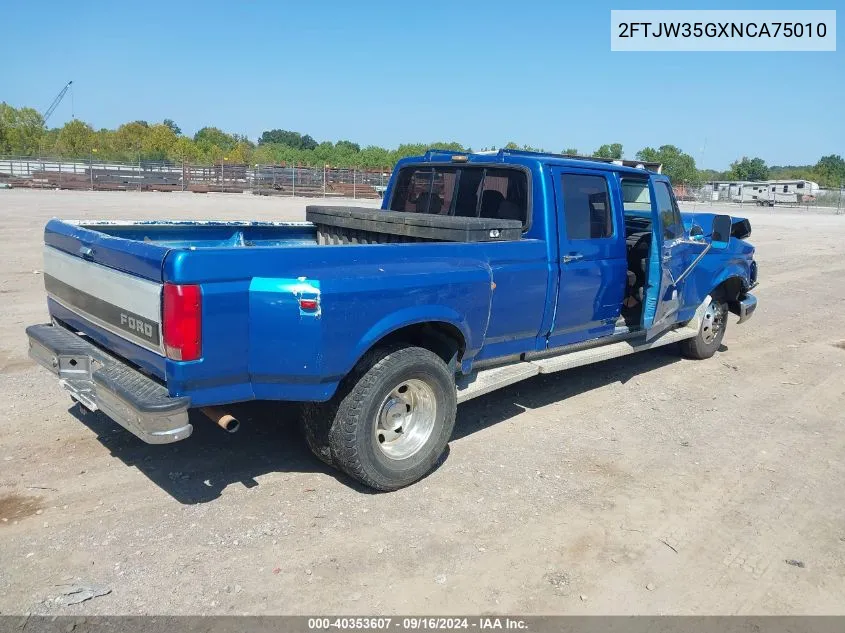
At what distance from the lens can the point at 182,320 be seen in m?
3.32

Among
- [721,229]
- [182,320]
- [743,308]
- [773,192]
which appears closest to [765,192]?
[773,192]

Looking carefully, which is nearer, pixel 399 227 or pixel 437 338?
pixel 437 338

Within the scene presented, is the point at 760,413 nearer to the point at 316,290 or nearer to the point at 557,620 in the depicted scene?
the point at 557,620

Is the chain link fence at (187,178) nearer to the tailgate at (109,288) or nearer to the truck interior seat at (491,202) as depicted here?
the truck interior seat at (491,202)

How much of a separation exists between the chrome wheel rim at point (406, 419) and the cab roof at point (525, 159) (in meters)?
2.10

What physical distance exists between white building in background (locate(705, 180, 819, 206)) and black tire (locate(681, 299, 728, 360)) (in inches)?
2363

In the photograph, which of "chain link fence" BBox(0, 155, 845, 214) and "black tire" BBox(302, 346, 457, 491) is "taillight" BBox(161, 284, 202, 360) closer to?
"black tire" BBox(302, 346, 457, 491)

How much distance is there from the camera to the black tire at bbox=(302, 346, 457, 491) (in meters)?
3.95

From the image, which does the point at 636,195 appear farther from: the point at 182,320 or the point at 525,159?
the point at 182,320

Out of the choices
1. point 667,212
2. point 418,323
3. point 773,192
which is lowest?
point 418,323

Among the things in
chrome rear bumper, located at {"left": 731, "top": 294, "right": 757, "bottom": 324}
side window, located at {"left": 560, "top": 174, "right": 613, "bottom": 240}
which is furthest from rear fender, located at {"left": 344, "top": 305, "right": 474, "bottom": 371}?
chrome rear bumper, located at {"left": 731, "top": 294, "right": 757, "bottom": 324}

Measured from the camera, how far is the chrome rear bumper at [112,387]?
338 cm

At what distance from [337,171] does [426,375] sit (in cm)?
4573

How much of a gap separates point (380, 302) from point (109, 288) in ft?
4.98
